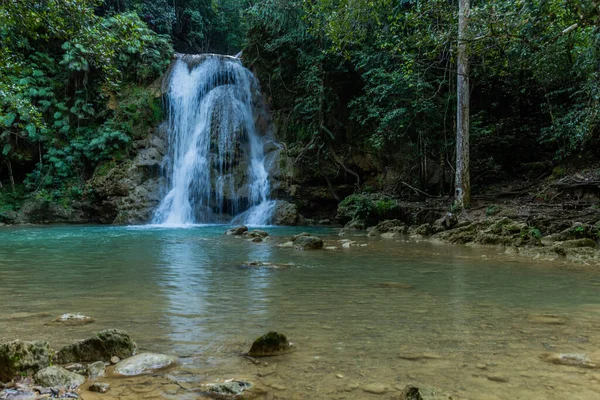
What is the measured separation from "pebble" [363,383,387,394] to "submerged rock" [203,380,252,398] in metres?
0.50

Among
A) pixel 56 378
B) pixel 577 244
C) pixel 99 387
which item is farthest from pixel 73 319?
pixel 577 244

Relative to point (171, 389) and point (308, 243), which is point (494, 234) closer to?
point (308, 243)

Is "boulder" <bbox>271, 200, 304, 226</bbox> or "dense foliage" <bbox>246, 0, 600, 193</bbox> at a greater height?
"dense foliage" <bbox>246, 0, 600, 193</bbox>

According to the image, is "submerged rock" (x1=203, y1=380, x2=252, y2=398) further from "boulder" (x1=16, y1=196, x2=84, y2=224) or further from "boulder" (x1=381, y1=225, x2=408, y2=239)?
"boulder" (x1=16, y1=196, x2=84, y2=224)

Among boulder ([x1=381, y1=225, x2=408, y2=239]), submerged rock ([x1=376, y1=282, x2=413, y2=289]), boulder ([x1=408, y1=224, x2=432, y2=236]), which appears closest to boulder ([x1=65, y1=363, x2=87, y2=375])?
submerged rock ([x1=376, y1=282, x2=413, y2=289])

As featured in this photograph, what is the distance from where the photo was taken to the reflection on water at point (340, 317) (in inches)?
73.9

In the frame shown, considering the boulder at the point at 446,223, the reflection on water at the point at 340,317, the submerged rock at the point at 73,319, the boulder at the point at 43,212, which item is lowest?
the reflection on water at the point at 340,317

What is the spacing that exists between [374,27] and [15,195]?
49.3 feet

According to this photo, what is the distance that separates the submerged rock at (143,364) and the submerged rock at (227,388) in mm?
340

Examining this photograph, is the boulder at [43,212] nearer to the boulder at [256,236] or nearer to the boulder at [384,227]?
the boulder at [256,236]

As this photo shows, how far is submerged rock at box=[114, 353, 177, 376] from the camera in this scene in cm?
193

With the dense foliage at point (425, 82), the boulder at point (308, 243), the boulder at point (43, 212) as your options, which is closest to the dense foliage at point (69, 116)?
the boulder at point (43, 212)

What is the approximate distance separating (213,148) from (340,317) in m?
14.7

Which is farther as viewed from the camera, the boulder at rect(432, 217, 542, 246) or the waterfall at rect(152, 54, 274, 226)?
the waterfall at rect(152, 54, 274, 226)
